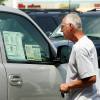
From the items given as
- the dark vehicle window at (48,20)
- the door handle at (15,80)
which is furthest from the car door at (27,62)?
the dark vehicle window at (48,20)

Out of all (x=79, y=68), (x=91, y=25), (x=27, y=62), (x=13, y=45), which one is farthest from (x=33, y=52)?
(x=91, y=25)

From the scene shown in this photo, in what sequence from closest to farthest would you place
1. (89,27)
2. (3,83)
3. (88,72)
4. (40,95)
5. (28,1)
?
(88,72) < (3,83) < (40,95) < (89,27) < (28,1)

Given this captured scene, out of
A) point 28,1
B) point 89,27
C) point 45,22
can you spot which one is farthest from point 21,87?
point 28,1

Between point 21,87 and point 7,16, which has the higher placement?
point 7,16

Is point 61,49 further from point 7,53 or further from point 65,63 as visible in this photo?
point 7,53

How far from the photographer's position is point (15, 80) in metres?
5.38

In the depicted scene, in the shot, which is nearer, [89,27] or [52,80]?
[52,80]

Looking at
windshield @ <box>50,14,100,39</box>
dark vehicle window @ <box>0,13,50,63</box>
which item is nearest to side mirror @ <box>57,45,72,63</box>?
dark vehicle window @ <box>0,13,50,63</box>

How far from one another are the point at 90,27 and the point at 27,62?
595 centimetres

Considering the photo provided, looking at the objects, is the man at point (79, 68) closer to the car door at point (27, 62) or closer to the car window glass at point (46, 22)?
the car door at point (27, 62)

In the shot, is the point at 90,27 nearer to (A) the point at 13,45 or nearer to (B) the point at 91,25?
(B) the point at 91,25

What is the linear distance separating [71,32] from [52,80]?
A: 3.50 ft

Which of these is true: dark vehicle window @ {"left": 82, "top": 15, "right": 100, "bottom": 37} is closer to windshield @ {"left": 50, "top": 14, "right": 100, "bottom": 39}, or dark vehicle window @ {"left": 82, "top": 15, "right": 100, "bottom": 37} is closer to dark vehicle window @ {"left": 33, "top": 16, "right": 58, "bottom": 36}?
windshield @ {"left": 50, "top": 14, "right": 100, "bottom": 39}

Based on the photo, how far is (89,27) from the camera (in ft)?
37.7
